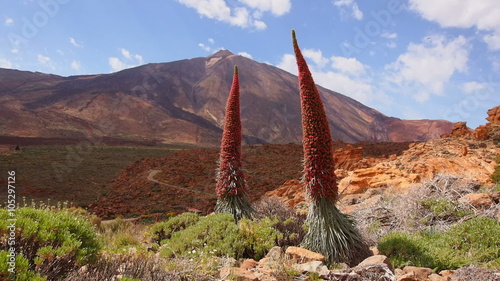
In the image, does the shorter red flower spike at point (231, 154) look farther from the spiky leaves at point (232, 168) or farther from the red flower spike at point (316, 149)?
the red flower spike at point (316, 149)

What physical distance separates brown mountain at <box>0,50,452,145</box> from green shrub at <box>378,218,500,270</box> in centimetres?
6066

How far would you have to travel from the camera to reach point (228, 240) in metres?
4.71

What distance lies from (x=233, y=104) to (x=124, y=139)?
200ft

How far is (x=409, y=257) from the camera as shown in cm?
453

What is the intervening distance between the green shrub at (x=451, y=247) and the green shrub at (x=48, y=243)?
4.05 meters

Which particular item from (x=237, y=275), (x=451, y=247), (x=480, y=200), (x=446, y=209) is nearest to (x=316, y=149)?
(x=237, y=275)

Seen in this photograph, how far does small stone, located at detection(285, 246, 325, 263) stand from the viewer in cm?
390

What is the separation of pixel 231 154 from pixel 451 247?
12.3 ft

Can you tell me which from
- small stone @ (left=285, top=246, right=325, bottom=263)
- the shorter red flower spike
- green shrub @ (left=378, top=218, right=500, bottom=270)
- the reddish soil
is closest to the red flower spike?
small stone @ (left=285, top=246, right=325, bottom=263)

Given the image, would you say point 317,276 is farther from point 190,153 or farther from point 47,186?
point 190,153

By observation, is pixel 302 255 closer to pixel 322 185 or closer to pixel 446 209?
pixel 322 185

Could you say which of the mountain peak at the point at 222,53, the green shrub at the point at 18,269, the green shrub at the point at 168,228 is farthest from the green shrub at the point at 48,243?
the mountain peak at the point at 222,53

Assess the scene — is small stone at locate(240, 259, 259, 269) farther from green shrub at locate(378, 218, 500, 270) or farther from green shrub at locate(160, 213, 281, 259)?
green shrub at locate(378, 218, 500, 270)

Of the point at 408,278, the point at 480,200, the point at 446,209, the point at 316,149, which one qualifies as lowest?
the point at 408,278
